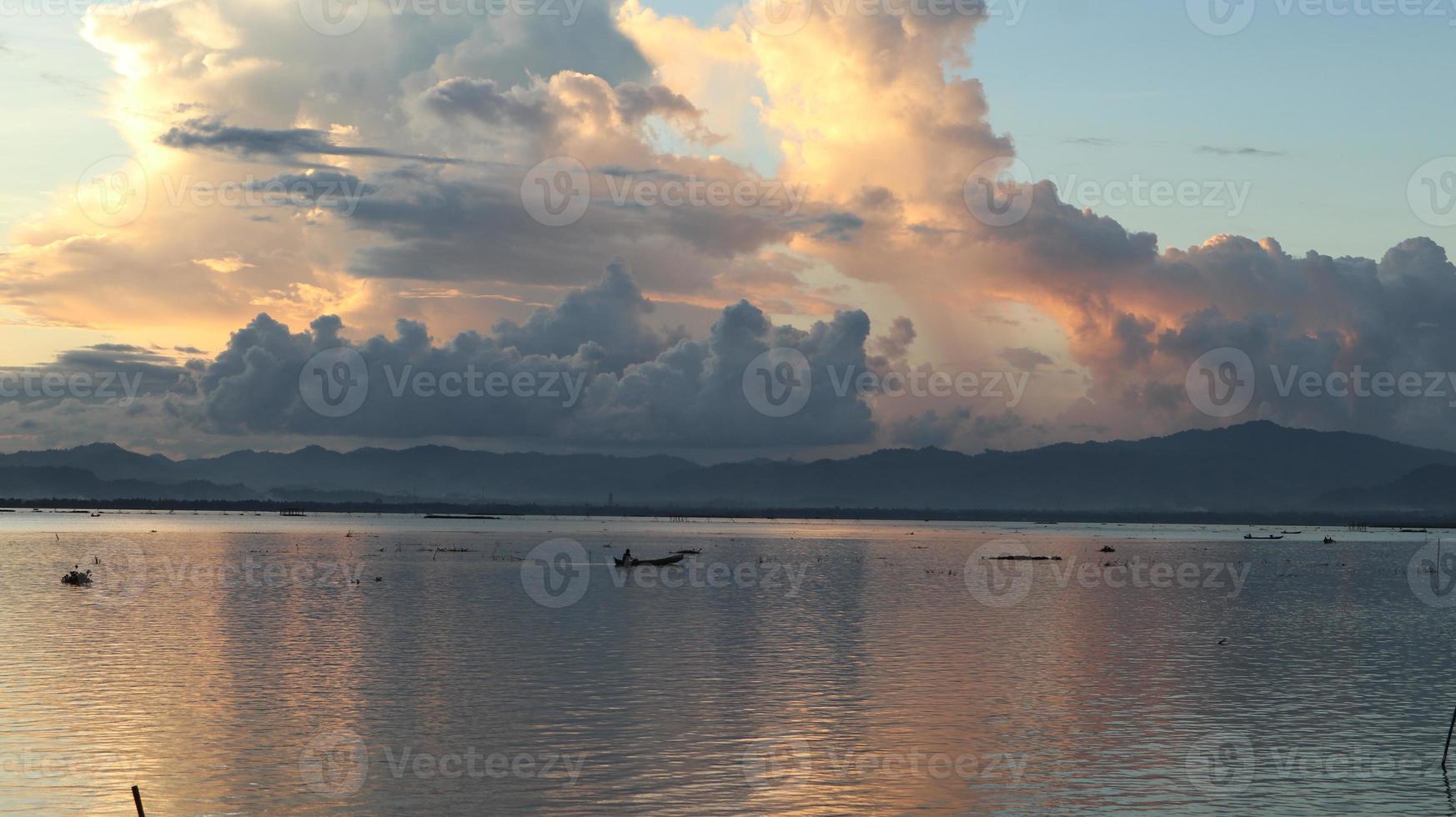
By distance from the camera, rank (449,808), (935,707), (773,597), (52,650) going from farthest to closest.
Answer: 1. (773,597)
2. (52,650)
3. (935,707)
4. (449,808)

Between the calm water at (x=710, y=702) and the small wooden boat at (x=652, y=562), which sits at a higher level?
the small wooden boat at (x=652, y=562)

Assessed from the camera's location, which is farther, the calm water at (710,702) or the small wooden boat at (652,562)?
the small wooden boat at (652,562)

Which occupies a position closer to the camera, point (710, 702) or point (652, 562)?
point (710, 702)

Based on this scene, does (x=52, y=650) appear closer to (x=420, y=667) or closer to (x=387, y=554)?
(x=420, y=667)

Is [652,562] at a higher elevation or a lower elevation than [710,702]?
higher

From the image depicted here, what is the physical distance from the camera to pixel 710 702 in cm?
4641

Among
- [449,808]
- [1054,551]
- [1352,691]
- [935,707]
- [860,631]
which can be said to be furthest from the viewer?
[1054,551]

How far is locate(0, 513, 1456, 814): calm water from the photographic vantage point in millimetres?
33312

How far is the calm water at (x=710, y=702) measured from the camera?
33.3 metres

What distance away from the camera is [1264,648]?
220ft

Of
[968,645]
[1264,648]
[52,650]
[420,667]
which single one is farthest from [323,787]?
[1264,648]

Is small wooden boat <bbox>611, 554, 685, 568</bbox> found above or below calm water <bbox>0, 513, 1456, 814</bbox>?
above

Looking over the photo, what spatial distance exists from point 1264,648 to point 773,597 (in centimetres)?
3950

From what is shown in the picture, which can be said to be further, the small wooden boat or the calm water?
the small wooden boat
